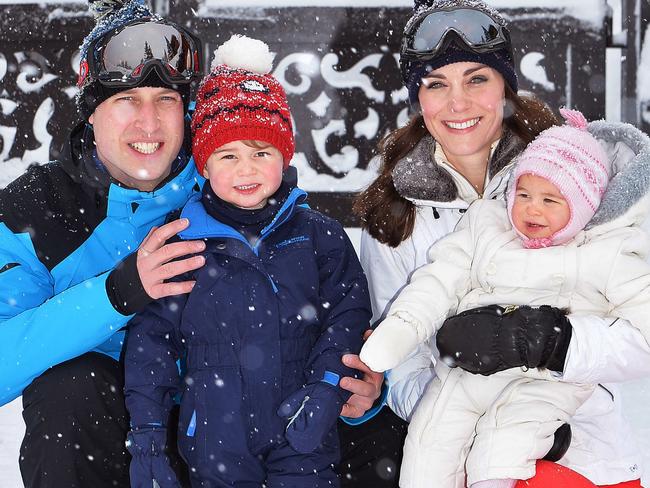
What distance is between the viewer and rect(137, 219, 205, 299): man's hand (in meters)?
2.30

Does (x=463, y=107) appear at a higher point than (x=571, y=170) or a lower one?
higher

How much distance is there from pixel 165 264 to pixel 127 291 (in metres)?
Answer: 0.14

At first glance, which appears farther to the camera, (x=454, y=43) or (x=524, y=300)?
(x=454, y=43)

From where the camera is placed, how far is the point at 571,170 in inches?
86.8

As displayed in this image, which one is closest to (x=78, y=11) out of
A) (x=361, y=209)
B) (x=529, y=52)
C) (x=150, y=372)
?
(x=529, y=52)

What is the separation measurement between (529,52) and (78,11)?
388 cm

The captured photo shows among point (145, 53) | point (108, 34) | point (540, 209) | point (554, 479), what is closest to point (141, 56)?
point (145, 53)

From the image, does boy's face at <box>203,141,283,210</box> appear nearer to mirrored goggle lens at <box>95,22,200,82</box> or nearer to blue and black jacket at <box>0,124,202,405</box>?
blue and black jacket at <box>0,124,202,405</box>

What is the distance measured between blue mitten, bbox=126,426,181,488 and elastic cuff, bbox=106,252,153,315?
0.36 m

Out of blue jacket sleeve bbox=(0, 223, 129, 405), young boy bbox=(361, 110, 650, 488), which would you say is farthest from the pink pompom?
blue jacket sleeve bbox=(0, 223, 129, 405)

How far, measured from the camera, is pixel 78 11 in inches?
264

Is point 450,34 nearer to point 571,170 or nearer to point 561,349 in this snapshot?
point 571,170

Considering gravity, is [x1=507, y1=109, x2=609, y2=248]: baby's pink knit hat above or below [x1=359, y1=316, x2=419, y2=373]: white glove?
above

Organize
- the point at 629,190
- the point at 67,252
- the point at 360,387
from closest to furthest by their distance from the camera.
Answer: the point at 629,190, the point at 360,387, the point at 67,252
